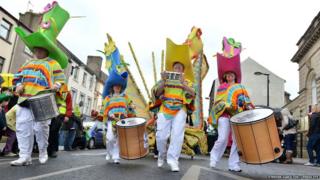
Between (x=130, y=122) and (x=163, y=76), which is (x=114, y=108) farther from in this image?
(x=163, y=76)

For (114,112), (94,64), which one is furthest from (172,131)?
(94,64)

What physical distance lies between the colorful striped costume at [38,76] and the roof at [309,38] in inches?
926

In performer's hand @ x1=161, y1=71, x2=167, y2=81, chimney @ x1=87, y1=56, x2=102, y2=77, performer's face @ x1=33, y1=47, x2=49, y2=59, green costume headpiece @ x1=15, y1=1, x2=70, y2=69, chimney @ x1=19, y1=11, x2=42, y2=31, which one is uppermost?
chimney @ x1=19, y1=11, x2=42, y2=31

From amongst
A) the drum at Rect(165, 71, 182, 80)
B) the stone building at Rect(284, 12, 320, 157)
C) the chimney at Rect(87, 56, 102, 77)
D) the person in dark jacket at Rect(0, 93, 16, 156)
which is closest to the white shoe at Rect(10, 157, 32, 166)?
the drum at Rect(165, 71, 182, 80)

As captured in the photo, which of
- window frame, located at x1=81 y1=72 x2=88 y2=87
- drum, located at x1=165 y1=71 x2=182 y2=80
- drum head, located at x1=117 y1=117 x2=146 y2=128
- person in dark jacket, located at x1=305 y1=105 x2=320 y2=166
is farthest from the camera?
window frame, located at x1=81 y1=72 x2=88 y2=87

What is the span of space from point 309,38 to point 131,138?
2518cm

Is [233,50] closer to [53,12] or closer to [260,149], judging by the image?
[260,149]

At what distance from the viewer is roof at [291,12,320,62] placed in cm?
2592

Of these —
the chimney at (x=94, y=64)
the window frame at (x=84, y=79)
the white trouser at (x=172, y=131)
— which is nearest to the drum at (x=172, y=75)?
the white trouser at (x=172, y=131)

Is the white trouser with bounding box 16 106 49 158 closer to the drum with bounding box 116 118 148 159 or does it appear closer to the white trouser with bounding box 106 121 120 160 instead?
the drum with bounding box 116 118 148 159

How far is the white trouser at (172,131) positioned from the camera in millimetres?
5562

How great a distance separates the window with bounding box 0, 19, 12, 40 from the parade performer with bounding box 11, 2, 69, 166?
20818 millimetres

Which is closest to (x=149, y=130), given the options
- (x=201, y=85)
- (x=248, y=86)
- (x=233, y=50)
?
(x=201, y=85)

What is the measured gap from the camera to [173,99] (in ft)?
19.0
